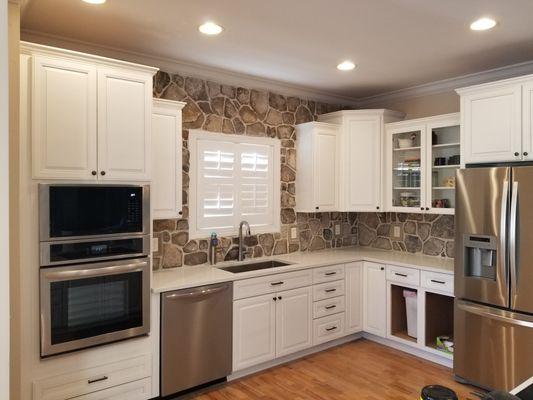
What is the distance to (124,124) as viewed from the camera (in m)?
2.69

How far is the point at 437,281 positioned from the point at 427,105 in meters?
1.88

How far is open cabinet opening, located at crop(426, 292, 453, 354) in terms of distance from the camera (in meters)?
3.79

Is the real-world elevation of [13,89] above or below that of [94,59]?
below

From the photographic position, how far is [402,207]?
13.9 ft

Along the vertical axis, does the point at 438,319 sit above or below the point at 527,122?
below

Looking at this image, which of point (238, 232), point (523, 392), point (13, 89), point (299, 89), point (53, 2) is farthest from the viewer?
point (299, 89)

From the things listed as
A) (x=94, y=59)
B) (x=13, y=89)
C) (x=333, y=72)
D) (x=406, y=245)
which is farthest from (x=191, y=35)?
(x=406, y=245)

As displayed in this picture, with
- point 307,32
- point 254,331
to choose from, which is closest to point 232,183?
point 254,331

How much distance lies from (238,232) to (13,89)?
2300 millimetres

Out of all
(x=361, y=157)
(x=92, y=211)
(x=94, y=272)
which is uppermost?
(x=361, y=157)

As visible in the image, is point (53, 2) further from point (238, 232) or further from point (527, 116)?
point (527, 116)

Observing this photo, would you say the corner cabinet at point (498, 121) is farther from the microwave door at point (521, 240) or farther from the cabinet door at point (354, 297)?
the cabinet door at point (354, 297)

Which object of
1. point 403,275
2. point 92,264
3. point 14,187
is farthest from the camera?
point 403,275

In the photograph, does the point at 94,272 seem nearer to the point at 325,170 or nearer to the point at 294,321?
the point at 294,321
